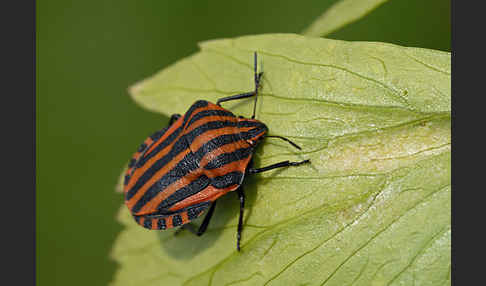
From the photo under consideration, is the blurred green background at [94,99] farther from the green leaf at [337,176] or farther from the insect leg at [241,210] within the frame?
the insect leg at [241,210]

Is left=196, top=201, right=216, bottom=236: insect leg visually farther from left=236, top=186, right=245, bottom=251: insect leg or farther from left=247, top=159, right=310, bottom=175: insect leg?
left=247, top=159, right=310, bottom=175: insect leg

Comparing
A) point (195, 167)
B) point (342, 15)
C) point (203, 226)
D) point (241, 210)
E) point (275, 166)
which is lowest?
point (203, 226)

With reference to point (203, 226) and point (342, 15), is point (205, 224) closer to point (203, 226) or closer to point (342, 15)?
point (203, 226)

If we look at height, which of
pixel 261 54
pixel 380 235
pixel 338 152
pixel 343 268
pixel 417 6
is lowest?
pixel 343 268

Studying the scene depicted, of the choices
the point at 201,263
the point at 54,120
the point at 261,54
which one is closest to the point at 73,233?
the point at 54,120

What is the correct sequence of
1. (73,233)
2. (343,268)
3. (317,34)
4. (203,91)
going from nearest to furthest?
(343,268), (317,34), (203,91), (73,233)

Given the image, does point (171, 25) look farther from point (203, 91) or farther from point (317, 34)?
point (317, 34)

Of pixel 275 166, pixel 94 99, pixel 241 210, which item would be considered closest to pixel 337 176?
pixel 275 166
